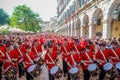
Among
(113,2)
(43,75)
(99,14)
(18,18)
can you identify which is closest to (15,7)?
(18,18)

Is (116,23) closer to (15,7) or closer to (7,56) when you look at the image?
(7,56)

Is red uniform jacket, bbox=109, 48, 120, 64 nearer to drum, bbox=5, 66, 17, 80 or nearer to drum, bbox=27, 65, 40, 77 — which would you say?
drum, bbox=27, 65, 40, 77

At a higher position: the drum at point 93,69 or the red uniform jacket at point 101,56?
the red uniform jacket at point 101,56

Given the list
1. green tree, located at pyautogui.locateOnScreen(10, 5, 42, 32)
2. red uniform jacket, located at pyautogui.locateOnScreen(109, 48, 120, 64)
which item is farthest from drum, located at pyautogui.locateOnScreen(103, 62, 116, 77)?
green tree, located at pyautogui.locateOnScreen(10, 5, 42, 32)

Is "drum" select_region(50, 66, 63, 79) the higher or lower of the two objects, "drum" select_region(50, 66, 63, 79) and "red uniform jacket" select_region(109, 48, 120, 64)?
the lower

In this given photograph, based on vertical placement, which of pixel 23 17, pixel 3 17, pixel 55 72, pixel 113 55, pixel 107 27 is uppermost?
pixel 3 17

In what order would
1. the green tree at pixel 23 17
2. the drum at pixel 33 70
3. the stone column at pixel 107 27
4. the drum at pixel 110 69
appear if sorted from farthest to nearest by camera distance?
the green tree at pixel 23 17, the stone column at pixel 107 27, the drum at pixel 33 70, the drum at pixel 110 69

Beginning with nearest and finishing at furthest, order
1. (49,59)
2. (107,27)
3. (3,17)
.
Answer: (49,59) < (107,27) < (3,17)

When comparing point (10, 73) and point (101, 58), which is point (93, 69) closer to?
point (101, 58)

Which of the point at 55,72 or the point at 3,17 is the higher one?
the point at 3,17

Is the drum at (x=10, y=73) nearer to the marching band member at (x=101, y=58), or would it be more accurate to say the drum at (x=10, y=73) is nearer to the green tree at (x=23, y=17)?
the marching band member at (x=101, y=58)

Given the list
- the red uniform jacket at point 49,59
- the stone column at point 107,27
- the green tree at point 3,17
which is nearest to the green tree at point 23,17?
the green tree at point 3,17

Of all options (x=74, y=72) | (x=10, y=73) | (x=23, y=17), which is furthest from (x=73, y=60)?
(x=23, y=17)

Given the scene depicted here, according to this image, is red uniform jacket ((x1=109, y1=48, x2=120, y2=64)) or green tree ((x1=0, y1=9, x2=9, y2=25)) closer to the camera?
red uniform jacket ((x1=109, y1=48, x2=120, y2=64))
